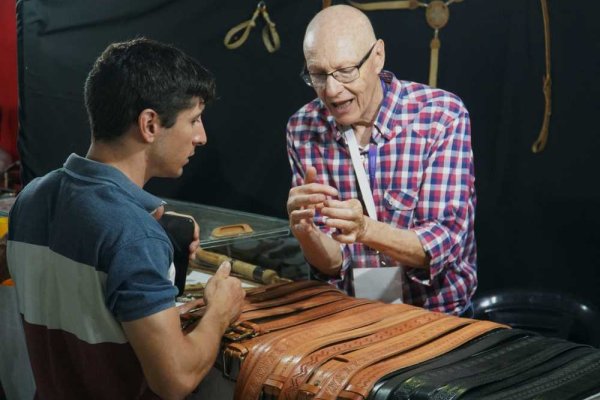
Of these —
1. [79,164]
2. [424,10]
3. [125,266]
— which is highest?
[424,10]

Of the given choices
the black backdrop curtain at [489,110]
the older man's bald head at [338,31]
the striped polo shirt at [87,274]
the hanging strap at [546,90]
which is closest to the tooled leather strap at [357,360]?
the striped polo shirt at [87,274]

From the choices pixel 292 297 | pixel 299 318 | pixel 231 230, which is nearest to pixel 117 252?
pixel 299 318

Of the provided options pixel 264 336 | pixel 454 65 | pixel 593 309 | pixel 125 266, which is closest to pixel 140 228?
pixel 125 266

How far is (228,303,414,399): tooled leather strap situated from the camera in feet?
6.76

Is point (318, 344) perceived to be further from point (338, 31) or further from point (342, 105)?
point (338, 31)

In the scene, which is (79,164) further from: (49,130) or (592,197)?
(49,130)

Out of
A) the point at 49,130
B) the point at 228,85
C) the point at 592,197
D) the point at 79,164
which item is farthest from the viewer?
the point at 49,130

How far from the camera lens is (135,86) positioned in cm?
198

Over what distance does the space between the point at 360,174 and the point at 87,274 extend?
1274 millimetres

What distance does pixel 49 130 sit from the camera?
559 centimetres

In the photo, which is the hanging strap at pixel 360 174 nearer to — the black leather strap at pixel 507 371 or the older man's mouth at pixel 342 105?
the older man's mouth at pixel 342 105

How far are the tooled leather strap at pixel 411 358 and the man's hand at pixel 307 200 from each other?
0.54 meters

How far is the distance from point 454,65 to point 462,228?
4.07 ft

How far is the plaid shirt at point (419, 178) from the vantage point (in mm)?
2826
